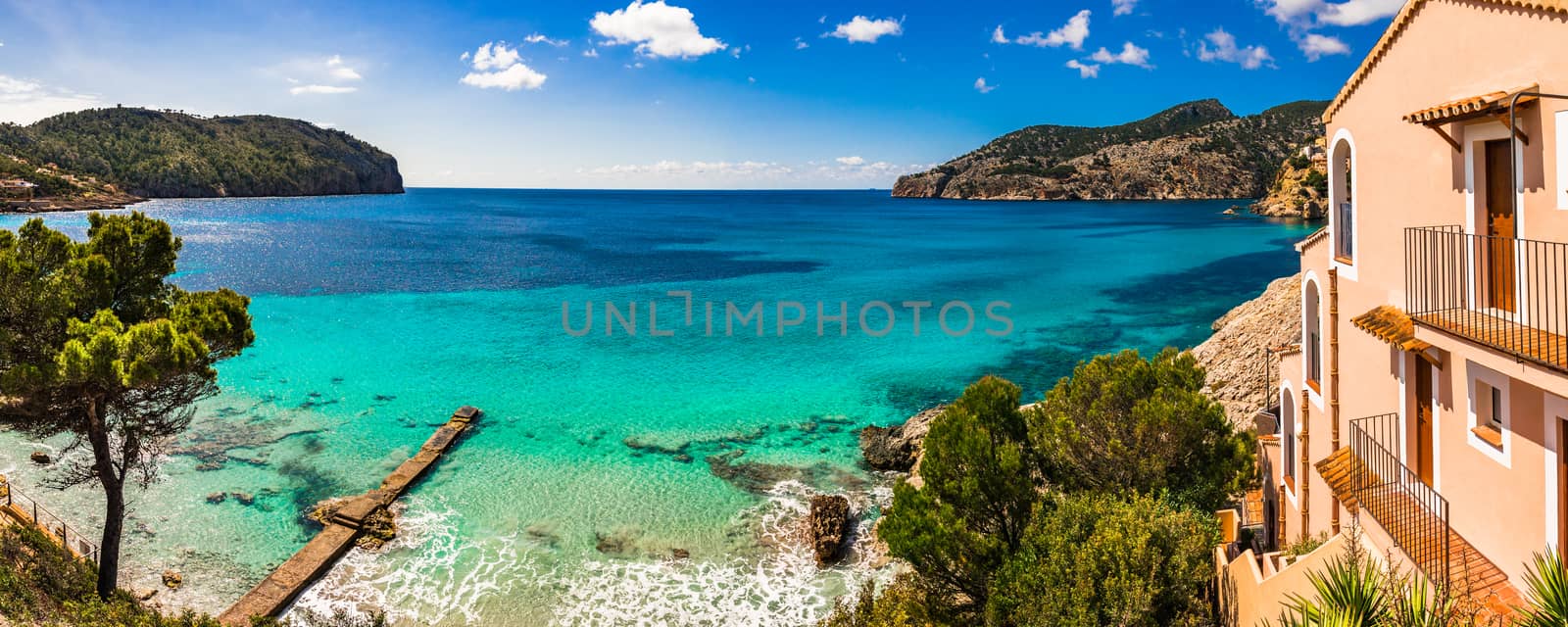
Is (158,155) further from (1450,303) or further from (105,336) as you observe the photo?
(1450,303)

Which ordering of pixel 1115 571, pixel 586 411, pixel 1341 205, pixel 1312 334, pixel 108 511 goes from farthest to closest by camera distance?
pixel 586 411 < pixel 108 511 < pixel 1312 334 < pixel 1115 571 < pixel 1341 205

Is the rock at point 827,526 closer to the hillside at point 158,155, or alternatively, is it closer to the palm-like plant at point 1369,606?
the palm-like plant at point 1369,606

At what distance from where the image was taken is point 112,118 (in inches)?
7032

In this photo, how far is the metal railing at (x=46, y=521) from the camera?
596 inches

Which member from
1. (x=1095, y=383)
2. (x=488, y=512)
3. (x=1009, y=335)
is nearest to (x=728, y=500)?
(x=488, y=512)

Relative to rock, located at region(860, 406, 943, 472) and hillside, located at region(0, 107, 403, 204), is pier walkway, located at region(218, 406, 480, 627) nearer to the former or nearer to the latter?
rock, located at region(860, 406, 943, 472)

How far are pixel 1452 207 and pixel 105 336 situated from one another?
17.3 meters

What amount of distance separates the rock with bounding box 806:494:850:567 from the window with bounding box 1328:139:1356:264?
10673 mm

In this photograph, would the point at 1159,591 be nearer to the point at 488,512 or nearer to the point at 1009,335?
the point at 488,512

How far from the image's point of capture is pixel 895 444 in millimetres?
21828

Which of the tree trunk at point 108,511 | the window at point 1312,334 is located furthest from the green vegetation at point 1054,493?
the tree trunk at point 108,511

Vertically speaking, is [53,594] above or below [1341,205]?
below

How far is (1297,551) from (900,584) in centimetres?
596

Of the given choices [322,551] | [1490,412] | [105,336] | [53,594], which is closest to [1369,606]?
[1490,412]
